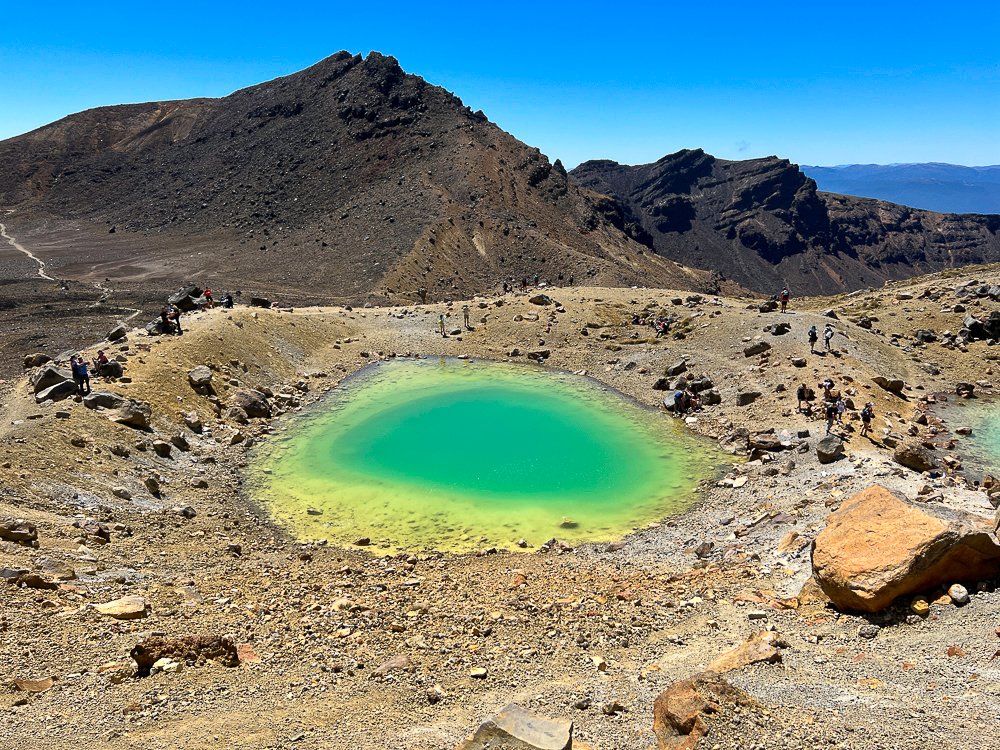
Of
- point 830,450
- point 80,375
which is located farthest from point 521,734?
point 80,375

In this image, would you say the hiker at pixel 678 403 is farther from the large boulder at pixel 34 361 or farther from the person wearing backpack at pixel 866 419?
the large boulder at pixel 34 361

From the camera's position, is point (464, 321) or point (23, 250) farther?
point (23, 250)

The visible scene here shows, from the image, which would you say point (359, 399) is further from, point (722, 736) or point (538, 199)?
point (538, 199)

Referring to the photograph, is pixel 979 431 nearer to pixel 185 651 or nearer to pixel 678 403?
pixel 678 403

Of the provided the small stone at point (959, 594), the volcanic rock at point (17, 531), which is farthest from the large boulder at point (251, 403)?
the small stone at point (959, 594)

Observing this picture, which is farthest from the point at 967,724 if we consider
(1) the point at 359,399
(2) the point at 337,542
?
(1) the point at 359,399

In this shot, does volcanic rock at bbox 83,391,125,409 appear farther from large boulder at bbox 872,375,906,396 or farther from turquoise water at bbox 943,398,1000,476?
large boulder at bbox 872,375,906,396
